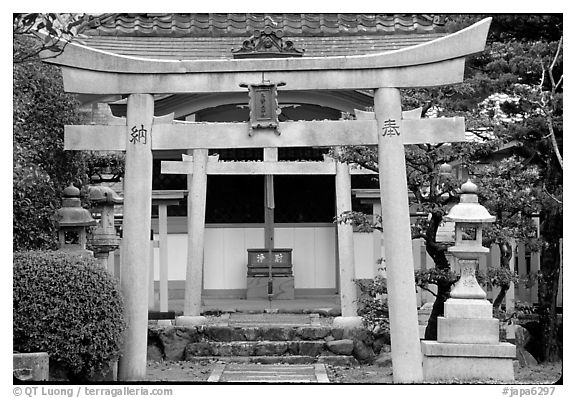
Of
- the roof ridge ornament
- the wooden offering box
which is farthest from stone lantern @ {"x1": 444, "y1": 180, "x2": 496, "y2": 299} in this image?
the wooden offering box

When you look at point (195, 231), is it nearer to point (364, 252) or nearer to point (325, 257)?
point (325, 257)

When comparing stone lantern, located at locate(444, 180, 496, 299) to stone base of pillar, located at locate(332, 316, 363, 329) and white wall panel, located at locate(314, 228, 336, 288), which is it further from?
white wall panel, located at locate(314, 228, 336, 288)

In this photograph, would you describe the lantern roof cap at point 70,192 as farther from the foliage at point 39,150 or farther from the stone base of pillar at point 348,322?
the stone base of pillar at point 348,322

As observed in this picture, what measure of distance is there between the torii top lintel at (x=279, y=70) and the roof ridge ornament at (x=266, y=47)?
6833 millimetres

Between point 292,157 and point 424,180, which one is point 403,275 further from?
point 292,157

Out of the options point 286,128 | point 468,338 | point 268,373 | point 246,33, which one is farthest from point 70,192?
point 246,33

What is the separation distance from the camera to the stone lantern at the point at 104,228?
1284cm

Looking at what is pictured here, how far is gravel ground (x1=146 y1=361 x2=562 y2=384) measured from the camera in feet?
39.4

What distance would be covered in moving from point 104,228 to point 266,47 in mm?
5835

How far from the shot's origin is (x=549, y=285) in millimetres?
13547

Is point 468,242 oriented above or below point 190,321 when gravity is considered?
above

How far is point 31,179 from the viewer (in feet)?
34.6

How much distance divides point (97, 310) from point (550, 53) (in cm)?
709

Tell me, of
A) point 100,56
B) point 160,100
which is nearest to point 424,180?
point 100,56
